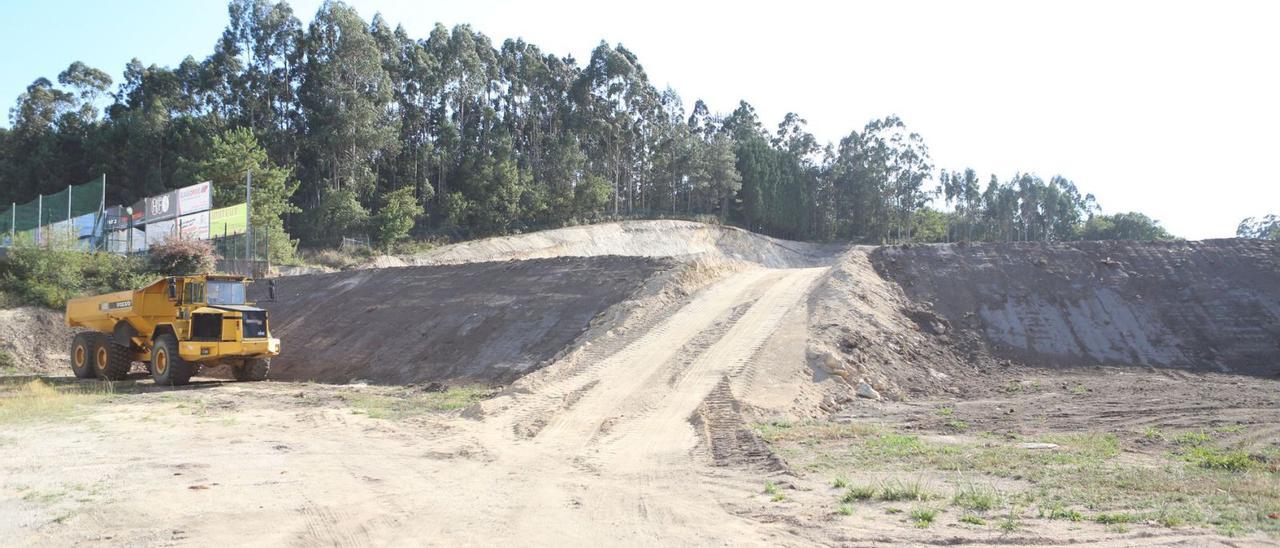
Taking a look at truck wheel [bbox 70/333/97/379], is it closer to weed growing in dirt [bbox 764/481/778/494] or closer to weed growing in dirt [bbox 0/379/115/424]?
weed growing in dirt [bbox 0/379/115/424]

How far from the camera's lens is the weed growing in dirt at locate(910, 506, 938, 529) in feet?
24.2

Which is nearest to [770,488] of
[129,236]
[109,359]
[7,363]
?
[109,359]

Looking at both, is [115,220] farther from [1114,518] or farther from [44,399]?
[1114,518]

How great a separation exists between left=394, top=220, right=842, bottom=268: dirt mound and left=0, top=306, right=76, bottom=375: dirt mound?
17065mm

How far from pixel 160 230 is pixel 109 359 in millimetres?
17143

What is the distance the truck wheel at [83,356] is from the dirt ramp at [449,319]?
484cm

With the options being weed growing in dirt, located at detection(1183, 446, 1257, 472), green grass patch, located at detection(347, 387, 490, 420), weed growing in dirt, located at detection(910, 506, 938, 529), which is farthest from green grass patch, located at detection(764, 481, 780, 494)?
green grass patch, located at detection(347, 387, 490, 420)

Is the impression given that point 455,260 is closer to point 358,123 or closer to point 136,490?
point 358,123

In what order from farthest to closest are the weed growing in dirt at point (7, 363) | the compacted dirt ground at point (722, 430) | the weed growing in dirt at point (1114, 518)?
the weed growing in dirt at point (7, 363) < the compacted dirt ground at point (722, 430) < the weed growing in dirt at point (1114, 518)

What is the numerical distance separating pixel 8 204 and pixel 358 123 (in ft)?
89.5

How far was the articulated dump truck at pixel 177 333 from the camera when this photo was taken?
2009 centimetres

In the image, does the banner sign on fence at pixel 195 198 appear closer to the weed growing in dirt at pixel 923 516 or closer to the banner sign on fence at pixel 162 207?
the banner sign on fence at pixel 162 207

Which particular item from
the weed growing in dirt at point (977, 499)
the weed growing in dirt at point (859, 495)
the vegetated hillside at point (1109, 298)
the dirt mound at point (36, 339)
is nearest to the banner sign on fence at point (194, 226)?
the dirt mound at point (36, 339)

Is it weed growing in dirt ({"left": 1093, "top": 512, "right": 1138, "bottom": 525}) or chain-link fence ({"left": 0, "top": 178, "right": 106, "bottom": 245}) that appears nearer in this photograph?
weed growing in dirt ({"left": 1093, "top": 512, "right": 1138, "bottom": 525})
